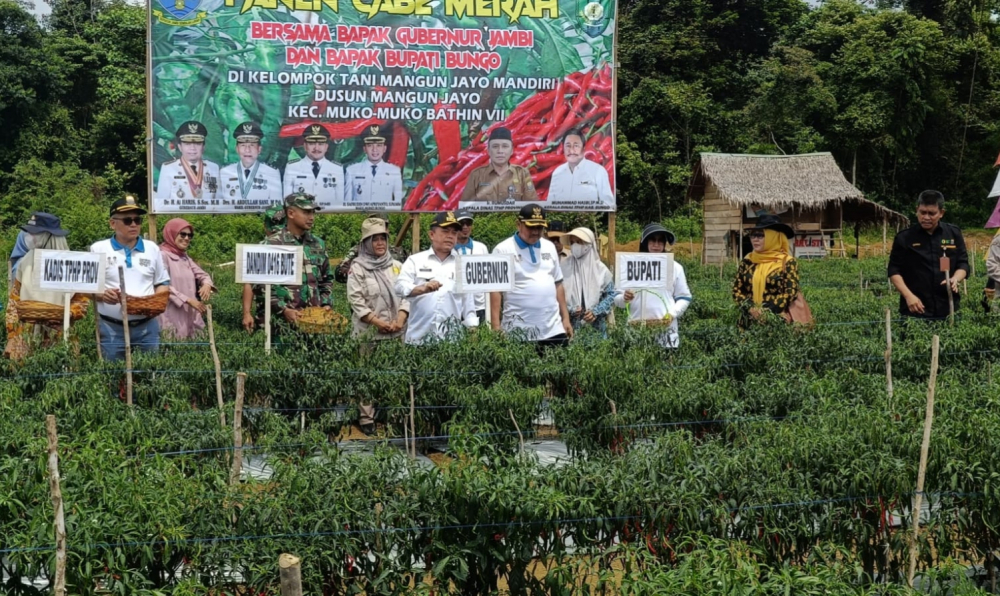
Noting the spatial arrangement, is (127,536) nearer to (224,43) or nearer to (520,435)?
(520,435)

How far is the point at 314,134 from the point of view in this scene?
1143 cm

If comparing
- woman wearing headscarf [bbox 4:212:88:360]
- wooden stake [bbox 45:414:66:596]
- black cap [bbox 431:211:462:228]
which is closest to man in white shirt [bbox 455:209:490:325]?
black cap [bbox 431:211:462:228]

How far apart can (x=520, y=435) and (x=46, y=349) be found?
324 cm

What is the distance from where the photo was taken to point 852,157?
34.7m

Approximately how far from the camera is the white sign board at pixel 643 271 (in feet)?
26.2

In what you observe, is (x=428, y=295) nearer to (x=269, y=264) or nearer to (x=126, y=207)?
(x=269, y=264)

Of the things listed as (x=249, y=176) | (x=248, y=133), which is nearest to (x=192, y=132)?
(x=248, y=133)

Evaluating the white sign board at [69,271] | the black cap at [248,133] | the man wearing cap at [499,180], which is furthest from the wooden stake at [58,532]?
the man wearing cap at [499,180]

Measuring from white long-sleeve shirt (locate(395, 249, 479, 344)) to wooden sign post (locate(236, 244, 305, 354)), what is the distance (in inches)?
28.5

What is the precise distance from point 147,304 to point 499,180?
4.89 metres

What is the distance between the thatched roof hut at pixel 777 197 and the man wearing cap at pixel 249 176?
18.5m

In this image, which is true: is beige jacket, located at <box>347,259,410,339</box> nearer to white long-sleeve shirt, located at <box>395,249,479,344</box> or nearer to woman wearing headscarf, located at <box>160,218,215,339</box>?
white long-sleeve shirt, located at <box>395,249,479,344</box>

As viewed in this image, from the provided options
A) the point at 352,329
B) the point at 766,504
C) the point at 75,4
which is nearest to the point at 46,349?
the point at 352,329

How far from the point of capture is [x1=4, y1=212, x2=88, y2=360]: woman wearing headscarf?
768 cm
